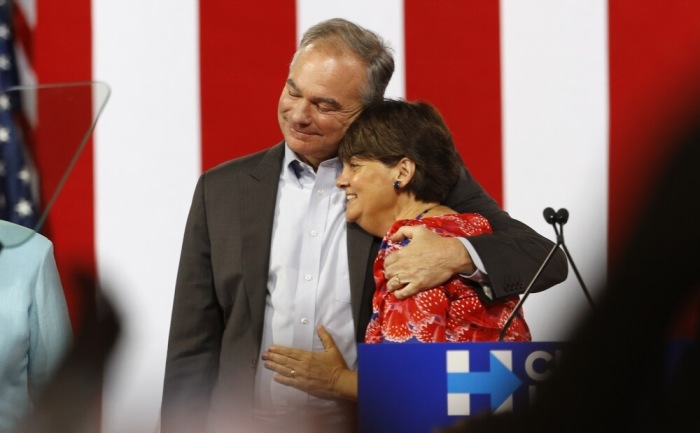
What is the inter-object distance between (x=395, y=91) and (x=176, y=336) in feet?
3.41

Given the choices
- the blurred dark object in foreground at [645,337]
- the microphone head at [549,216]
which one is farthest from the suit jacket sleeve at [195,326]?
the blurred dark object in foreground at [645,337]

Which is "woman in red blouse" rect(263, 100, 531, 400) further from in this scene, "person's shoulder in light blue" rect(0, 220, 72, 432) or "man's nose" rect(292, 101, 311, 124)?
"person's shoulder in light blue" rect(0, 220, 72, 432)

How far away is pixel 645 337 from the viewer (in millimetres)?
405

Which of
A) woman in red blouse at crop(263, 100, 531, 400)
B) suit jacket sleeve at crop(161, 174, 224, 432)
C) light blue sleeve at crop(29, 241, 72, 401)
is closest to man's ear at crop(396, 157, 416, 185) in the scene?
woman in red blouse at crop(263, 100, 531, 400)

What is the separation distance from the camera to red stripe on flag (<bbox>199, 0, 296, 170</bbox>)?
9.22 ft

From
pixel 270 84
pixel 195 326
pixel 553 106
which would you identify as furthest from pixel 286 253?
pixel 553 106

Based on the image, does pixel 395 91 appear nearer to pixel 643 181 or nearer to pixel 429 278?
A: pixel 429 278

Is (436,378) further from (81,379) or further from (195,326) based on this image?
(81,379)

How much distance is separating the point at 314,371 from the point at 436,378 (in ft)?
1.67

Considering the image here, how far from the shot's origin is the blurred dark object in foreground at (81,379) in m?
0.45

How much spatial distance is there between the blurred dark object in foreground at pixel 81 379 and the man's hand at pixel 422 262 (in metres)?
1.08

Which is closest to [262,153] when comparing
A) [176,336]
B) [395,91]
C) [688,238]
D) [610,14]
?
[176,336]

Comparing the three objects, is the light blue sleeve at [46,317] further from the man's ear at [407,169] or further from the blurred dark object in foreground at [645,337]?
the blurred dark object in foreground at [645,337]

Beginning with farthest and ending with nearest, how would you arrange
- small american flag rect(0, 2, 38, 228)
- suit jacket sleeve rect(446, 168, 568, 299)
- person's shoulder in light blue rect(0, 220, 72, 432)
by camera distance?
suit jacket sleeve rect(446, 168, 568, 299) → person's shoulder in light blue rect(0, 220, 72, 432) → small american flag rect(0, 2, 38, 228)
